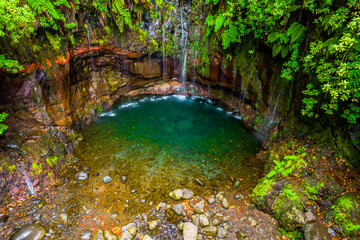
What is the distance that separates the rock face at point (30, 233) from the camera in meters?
4.72

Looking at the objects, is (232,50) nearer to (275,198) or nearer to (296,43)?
(296,43)

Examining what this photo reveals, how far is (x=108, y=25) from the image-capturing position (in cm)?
1006

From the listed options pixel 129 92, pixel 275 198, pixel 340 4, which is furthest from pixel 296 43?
pixel 129 92

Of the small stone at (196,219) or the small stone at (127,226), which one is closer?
the small stone at (127,226)

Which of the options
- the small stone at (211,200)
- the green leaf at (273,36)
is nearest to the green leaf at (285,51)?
the green leaf at (273,36)

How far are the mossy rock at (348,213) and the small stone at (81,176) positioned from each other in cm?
801

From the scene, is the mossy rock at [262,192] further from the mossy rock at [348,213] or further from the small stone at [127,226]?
the small stone at [127,226]

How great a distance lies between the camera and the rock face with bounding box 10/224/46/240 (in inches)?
186

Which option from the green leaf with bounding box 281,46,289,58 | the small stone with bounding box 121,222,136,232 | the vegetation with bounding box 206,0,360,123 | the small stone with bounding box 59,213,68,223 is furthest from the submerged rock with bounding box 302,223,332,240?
the small stone with bounding box 59,213,68,223

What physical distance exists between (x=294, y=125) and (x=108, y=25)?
10906 millimetres

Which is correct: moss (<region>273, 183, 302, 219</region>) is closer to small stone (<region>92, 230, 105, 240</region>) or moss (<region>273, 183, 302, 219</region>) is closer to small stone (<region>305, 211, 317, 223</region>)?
small stone (<region>305, 211, 317, 223</region>)

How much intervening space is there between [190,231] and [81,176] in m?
4.56

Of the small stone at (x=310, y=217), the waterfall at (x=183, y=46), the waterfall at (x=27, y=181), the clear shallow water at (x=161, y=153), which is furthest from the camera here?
the waterfall at (x=183, y=46)

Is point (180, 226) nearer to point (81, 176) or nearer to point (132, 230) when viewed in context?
point (132, 230)
